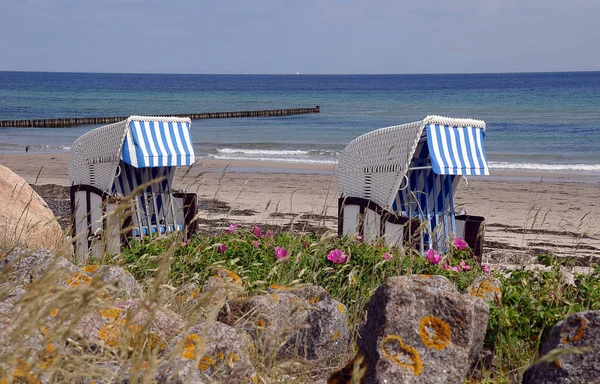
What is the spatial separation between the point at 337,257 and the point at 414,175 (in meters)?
2.42

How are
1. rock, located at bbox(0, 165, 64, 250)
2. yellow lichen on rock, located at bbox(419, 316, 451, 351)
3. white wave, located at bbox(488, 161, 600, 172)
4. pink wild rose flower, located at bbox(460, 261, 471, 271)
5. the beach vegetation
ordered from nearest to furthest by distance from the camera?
yellow lichen on rock, located at bbox(419, 316, 451, 351)
the beach vegetation
pink wild rose flower, located at bbox(460, 261, 471, 271)
rock, located at bbox(0, 165, 64, 250)
white wave, located at bbox(488, 161, 600, 172)

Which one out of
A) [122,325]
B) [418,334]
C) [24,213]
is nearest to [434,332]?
[418,334]

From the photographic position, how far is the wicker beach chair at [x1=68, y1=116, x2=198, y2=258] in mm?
6461

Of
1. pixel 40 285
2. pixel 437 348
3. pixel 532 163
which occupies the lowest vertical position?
pixel 532 163

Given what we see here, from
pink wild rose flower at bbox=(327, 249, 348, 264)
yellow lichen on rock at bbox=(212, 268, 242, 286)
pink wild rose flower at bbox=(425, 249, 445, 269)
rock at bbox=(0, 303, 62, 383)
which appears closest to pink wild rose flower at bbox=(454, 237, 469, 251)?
pink wild rose flower at bbox=(425, 249, 445, 269)

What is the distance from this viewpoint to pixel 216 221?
9.97 metres

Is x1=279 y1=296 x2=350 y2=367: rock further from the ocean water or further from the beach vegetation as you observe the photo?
the ocean water

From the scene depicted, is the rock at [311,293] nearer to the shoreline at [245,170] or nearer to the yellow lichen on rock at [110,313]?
the yellow lichen on rock at [110,313]

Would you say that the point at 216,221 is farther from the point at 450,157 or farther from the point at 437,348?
the point at 437,348

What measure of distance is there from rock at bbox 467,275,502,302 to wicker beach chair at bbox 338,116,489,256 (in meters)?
1.88

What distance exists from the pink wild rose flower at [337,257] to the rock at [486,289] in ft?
2.63

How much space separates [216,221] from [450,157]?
4.69 m

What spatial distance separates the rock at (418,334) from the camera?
2.46 meters

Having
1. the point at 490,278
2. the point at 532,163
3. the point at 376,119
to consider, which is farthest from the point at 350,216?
the point at 376,119
